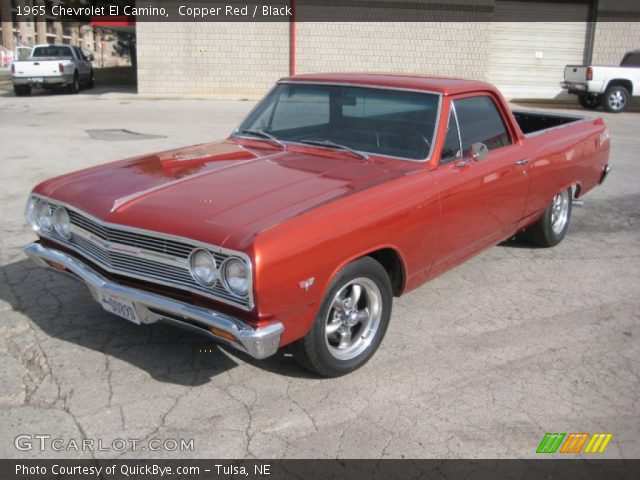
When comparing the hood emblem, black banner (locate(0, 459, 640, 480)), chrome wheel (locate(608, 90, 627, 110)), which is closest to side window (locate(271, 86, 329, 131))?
the hood emblem

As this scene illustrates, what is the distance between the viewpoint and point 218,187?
3803mm

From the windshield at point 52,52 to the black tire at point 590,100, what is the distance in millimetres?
17803

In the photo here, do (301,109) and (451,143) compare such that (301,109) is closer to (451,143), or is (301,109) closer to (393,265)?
(451,143)

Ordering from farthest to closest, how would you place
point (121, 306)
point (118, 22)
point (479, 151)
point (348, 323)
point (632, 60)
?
point (118, 22) < point (632, 60) < point (479, 151) < point (348, 323) < point (121, 306)

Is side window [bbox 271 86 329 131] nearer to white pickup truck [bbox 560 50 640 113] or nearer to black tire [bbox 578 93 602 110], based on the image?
white pickup truck [bbox 560 50 640 113]

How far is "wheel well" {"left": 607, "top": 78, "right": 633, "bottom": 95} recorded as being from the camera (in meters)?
19.0

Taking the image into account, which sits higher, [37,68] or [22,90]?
[37,68]

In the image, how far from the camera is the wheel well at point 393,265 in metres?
3.94

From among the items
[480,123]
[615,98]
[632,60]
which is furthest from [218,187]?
[632,60]

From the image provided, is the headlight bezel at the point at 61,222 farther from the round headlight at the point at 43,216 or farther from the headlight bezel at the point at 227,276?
the headlight bezel at the point at 227,276

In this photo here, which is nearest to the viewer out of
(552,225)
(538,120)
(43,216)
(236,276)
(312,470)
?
(312,470)

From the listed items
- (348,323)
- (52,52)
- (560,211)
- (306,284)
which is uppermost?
(52,52)

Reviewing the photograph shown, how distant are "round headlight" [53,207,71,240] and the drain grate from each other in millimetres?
8732

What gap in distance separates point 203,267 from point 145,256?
0.40 metres
